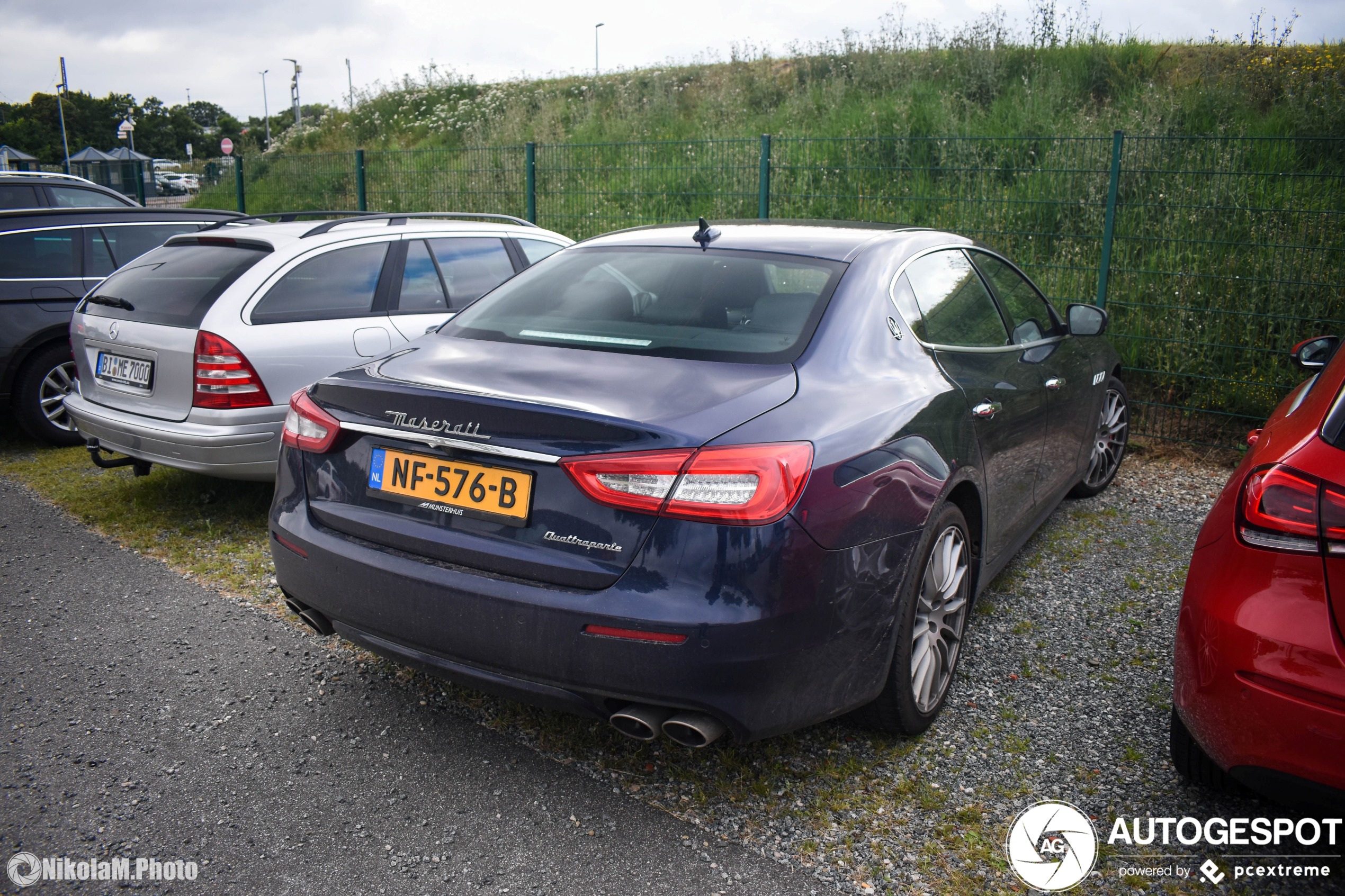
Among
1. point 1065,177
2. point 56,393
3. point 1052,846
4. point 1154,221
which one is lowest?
point 1052,846

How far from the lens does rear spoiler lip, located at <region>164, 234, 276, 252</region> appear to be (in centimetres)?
481

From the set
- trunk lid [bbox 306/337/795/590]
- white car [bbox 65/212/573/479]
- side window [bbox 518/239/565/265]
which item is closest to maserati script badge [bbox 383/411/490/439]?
trunk lid [bbox 306/337/795/590]

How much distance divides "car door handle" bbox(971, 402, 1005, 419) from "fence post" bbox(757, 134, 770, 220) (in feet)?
17.1

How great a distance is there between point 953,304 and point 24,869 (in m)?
3.27

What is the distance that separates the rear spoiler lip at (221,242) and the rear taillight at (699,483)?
338cm

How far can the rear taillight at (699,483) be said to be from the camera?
2123 mm

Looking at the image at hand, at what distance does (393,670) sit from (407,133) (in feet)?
76.1

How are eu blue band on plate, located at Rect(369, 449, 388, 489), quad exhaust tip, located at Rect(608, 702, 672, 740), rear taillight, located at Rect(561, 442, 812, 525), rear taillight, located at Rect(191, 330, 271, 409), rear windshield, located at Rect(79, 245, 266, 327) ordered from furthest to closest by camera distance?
rear windshield, located at Rect(79, 245, 266, 327), rear taillight, located at Rect(191, 330, 271, 409), eu blue band on plate, located at Rect(369, 449, 388, 489), quad exhaust tip, located at Rect(608, 702, 672, 740), rear taillight, located at Rect(561, 442, 812, 525)

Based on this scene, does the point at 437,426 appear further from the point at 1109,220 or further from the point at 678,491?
the point at 1109,220

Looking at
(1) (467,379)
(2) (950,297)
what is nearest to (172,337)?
(1) (467,379)

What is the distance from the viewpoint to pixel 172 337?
4.46 metres

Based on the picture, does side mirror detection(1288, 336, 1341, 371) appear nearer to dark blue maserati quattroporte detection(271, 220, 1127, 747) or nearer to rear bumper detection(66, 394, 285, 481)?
dark blue maserati quattroporte detection(271, 220, 1127, 747)

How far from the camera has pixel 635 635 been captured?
7.03ft

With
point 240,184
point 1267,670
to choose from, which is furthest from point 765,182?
point 240,184
